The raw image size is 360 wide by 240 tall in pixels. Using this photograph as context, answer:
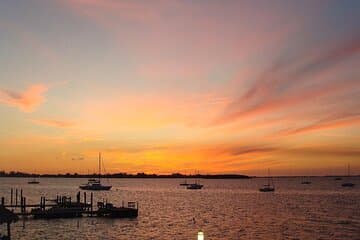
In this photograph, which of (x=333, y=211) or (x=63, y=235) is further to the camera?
(x=333, y=211)

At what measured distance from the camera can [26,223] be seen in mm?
67188

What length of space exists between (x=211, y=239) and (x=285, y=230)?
1472 centimetres

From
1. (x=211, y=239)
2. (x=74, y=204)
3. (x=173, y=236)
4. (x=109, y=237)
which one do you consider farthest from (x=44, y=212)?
(x=211, y=239)

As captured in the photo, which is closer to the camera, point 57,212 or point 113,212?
point 57,212

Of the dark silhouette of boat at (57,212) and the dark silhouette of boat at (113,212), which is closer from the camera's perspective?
the dark silhouette of boat at (57,212)

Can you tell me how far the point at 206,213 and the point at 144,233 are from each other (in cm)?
3423

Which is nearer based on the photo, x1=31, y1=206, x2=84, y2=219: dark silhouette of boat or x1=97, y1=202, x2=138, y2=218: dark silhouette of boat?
x1=31, y1=206, x2=84, y2=219: dark silhouette of boat

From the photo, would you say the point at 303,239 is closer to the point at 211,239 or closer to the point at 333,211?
the point at 211,239

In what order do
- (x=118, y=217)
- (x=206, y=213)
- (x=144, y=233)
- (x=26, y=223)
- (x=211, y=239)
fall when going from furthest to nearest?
(x=206, y=213) → (x=118, y=217) → (x=26, y=223) → (x=144, y=233) → (x=211, y=239)

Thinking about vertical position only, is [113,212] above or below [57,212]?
below

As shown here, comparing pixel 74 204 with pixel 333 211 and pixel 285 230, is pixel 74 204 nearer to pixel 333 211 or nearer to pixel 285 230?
pixel 285 230

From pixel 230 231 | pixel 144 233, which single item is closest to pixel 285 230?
pixel 230 231

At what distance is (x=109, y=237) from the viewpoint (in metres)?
58.5


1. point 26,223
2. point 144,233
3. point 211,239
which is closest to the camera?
point 211,239
